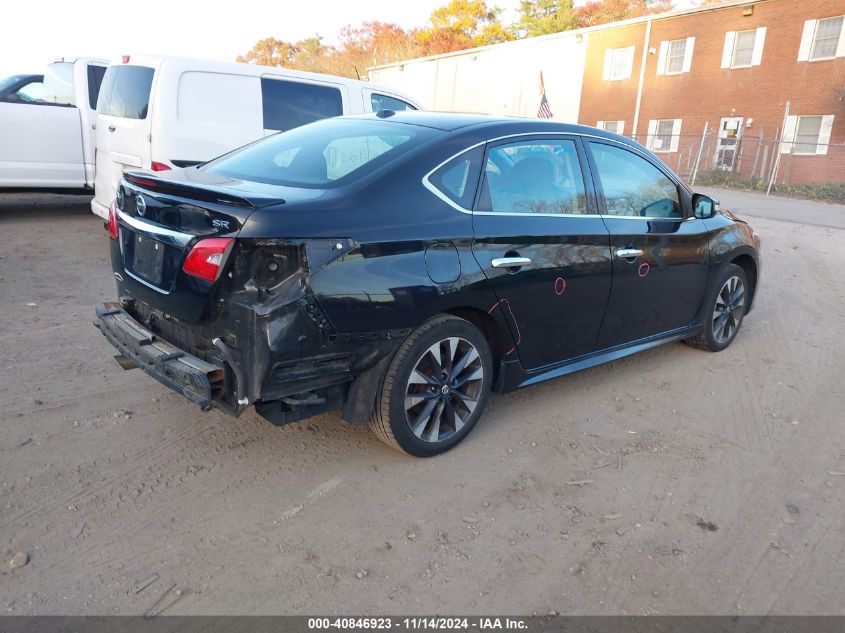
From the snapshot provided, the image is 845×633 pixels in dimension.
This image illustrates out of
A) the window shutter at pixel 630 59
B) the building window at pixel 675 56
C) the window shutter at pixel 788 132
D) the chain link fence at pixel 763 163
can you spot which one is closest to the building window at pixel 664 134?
the chain link fence at pixel 763 163

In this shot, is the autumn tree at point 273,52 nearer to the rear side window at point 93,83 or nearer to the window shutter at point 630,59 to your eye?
the window shutter at point 630,59

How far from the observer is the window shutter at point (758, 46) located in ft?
80.3

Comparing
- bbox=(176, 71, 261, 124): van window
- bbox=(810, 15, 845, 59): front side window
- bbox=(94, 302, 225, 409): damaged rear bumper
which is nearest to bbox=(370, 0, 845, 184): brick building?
bbox=(810, 15, 845, 59): front side window

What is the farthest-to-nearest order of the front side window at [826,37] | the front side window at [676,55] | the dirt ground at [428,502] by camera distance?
the front side window at [676,55] < the front side window at [826,37] < the dirt ground at [428,502]

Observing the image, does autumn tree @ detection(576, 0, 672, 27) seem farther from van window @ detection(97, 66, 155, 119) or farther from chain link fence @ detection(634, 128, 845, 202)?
van window @ detection(97, 66, 155, 119)

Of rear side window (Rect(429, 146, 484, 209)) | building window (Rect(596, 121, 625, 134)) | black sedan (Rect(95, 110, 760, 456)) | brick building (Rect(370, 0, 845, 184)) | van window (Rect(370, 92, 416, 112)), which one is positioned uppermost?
brick building (Rect(370, 0, 845, 184))

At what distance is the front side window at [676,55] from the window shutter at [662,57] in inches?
4.7

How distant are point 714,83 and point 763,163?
4220 mm

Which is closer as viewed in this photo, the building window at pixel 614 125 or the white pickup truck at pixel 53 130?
the white pickup truck at pixel 53 130

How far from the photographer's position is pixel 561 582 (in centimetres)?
262

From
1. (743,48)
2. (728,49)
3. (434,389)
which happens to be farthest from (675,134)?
(434,389)

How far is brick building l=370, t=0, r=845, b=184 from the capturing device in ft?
76.3

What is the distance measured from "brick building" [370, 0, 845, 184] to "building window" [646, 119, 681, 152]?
46 millimetres

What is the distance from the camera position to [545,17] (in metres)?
45.9
